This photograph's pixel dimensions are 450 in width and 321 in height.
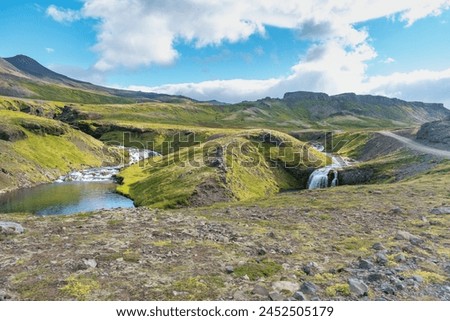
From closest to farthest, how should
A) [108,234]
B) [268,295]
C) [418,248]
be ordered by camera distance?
[268,295], [418,248], [108,234]

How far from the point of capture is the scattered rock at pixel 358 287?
20.5m

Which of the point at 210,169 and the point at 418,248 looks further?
the point at 210,169

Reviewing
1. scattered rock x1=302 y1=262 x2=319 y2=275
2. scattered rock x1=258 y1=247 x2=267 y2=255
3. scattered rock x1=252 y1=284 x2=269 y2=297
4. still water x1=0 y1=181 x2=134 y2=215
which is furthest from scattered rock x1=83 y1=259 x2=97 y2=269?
still water x1=0 y1=181 x2=134 y2=215

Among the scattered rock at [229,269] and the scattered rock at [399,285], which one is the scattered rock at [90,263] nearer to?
the scattered rock at [229,269]

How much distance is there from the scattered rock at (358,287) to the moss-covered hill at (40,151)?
11515cm

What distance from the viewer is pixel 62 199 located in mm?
97625

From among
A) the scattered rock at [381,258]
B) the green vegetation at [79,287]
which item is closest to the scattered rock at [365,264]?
the scattered rock at [381,258]

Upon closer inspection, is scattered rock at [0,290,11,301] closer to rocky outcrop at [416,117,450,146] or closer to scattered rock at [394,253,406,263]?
scattered rock at [394,253,406,263]

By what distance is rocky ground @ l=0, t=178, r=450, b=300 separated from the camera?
21.0m

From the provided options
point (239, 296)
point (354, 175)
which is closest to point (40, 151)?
point (354, 175)

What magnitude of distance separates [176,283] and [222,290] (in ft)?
9.82

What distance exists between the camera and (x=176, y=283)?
72.2 ft
